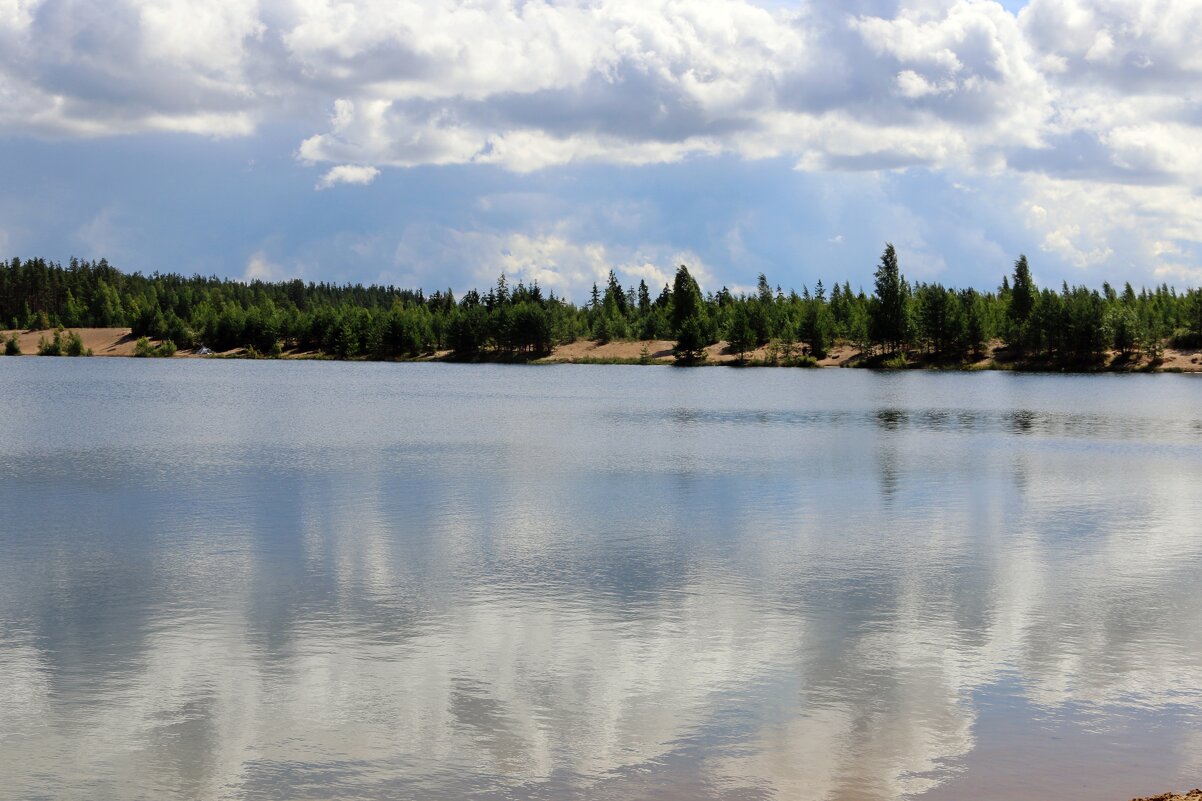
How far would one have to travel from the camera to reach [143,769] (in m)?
17.3

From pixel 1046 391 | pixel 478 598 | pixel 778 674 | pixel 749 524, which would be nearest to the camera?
pixel 778 674

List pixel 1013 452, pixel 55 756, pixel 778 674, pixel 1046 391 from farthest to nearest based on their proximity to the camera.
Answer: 1. pixel 1046 391
2. pixel 1013 452
3. pixel 778 674
4. pixel 55 756

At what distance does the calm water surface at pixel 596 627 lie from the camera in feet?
57.4

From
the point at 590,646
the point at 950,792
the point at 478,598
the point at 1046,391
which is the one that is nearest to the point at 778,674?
the point at 590,646

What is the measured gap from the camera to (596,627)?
82.8 ft

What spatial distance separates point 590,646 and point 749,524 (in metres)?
17.0

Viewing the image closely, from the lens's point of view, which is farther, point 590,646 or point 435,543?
point 435,543

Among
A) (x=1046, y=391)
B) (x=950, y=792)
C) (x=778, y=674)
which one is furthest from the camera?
(x=1046, y=391)

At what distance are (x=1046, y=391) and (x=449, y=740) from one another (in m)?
131

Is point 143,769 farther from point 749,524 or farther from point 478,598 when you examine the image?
point 749,524

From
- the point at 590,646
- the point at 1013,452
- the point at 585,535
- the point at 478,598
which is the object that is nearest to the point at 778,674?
the point at 590,646

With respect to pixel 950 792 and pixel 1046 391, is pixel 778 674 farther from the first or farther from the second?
pixel 1046 391

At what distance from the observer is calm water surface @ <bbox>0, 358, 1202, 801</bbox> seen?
688 inches

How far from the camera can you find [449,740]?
60.6ft
